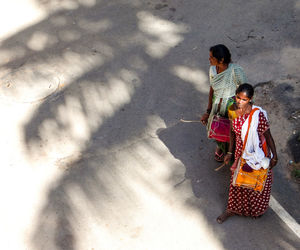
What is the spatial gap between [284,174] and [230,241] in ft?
4.12

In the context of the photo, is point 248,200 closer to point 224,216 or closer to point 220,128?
point 224,216

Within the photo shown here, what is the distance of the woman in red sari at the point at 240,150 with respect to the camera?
371 cm

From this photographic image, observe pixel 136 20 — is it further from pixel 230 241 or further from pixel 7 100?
pixel 230 241

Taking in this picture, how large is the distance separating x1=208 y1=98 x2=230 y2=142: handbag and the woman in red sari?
9.8 inches

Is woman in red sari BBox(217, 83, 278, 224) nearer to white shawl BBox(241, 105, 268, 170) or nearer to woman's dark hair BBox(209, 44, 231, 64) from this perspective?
white shawl BBox(241, 105, 268, 170)

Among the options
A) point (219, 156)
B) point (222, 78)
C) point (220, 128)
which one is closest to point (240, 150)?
point (220, 128)

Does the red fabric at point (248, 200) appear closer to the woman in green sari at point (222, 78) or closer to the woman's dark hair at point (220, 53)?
the woman in green sari at point (222, 78)

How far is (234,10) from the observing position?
305 inches

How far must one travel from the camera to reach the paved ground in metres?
4.51

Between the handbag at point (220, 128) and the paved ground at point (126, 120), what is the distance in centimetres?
78

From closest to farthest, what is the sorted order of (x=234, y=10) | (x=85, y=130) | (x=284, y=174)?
(x=284, y=174) → (x=85, y=130) → (x=234, y=10)

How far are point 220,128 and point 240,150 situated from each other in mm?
479

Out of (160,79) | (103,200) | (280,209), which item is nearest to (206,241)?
(280,209)

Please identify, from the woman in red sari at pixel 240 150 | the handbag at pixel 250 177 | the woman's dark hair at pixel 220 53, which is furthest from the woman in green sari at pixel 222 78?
the handbag at pixel 250 177
